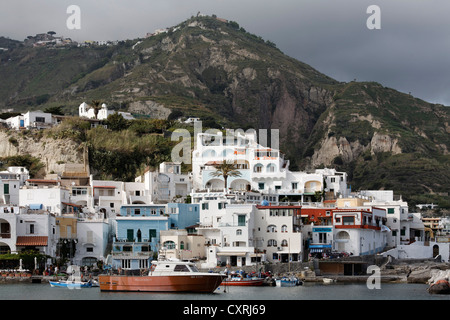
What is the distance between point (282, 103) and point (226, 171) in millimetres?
87337

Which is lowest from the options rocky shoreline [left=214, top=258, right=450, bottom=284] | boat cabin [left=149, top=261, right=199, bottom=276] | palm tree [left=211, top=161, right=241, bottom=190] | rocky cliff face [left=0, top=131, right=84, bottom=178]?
rocky shoreline [left=214, top=258, right=450, bottom=284]

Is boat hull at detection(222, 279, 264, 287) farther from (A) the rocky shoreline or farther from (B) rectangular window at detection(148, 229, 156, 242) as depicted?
(B) rectangular window at detection(148, 229, 156, 242)

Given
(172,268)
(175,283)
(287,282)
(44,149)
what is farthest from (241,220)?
(44,149)

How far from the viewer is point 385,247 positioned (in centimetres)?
8900

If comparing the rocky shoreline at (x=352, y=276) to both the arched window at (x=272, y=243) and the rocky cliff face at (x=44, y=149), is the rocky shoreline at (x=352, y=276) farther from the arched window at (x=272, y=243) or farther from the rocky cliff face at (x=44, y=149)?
the rocky cliff face at (x=44, y=149)

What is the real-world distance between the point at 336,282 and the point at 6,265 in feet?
93.6

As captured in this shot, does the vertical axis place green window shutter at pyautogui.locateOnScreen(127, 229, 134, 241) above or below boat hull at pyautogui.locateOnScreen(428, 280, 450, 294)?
above

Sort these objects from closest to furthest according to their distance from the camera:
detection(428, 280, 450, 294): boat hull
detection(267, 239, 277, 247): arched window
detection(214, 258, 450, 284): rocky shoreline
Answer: detection(428, 280, 450, 294): boat hull < detection(214, 258, 450, 284): rocky shoreline < detection(267, 239, 277, 247): arched window

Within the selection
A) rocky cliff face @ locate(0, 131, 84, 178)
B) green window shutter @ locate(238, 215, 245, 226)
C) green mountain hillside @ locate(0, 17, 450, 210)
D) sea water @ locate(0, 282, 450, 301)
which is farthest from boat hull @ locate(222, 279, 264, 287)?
green mountain hillside @ locate(0, 17, 450, 210)

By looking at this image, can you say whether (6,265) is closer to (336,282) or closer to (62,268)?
(62,268)

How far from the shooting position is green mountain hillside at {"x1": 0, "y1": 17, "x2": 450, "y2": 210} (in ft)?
468

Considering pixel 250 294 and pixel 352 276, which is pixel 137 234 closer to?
pixel 352 276

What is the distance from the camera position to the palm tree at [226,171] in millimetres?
92562

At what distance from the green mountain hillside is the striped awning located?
58717 millimetres
